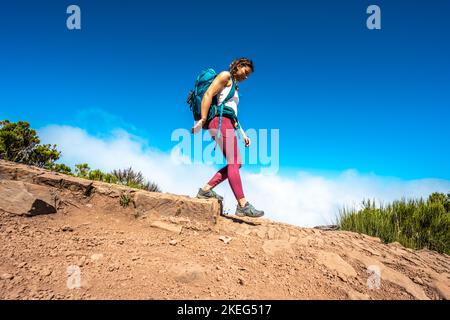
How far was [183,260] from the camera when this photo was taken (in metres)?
2.72

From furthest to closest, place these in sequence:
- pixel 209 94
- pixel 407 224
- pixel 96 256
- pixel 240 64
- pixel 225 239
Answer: pixel 407 224 < pixel 240 64 < pixel 209 94 < pixel 225 239 < pixel 96 256

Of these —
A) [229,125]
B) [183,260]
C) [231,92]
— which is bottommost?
[183,260]

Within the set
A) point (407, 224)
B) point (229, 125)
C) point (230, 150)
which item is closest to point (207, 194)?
point (230, 150)

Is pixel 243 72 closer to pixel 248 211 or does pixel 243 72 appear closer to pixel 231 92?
pixel 231 92

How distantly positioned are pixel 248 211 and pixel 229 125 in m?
1.17

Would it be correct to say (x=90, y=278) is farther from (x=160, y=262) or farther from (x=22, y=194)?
(x=22, y=194)

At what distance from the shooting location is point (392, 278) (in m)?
2.98

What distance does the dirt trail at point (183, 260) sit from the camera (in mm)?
2252

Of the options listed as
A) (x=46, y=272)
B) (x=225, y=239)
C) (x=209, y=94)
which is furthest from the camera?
(x=209, y=94)

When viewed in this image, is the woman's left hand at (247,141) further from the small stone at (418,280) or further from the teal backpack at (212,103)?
the small stone at (418,280)

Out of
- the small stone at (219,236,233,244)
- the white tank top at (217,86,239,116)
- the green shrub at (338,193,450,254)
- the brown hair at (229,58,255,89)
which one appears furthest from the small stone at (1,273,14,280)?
the green shrub at (338,193,450,254)

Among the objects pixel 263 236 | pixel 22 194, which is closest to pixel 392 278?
pixel 263 236

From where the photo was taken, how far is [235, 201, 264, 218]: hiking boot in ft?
12.3

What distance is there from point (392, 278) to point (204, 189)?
245cm
